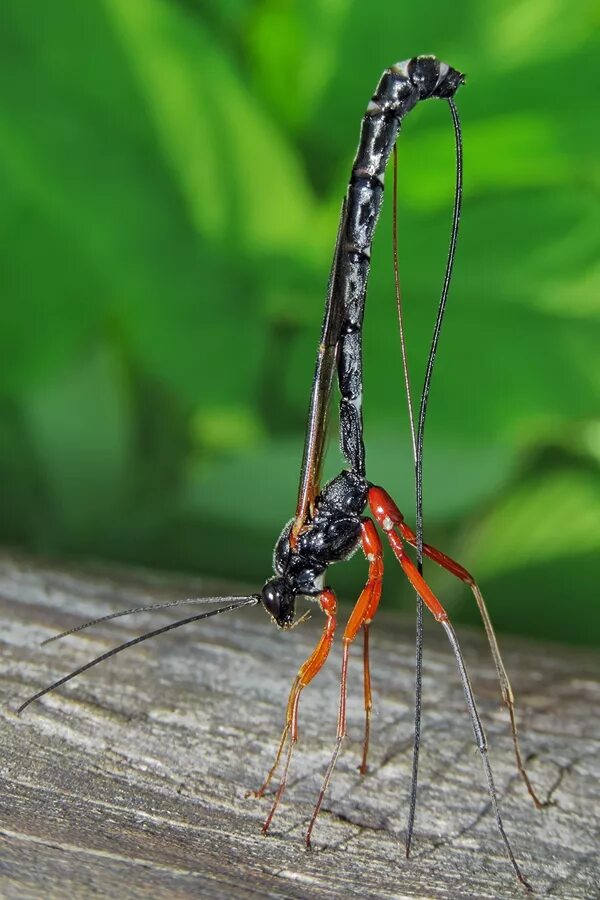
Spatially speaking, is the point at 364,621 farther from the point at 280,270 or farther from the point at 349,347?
the point at 280,270

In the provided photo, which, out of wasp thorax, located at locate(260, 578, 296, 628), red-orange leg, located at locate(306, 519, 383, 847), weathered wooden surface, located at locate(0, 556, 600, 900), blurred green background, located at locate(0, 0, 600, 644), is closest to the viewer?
weathered wooden surface, located at locate(0, 556, 600, 900)

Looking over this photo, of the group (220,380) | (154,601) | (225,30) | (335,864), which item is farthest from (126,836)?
(225,30)

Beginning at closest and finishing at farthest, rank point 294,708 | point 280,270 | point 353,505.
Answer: point 294,708 → point 353,505 → point 280,270

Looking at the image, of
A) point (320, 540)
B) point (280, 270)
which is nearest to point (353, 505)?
point (320, 540)

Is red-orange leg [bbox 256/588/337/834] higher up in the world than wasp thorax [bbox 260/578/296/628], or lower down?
lower down

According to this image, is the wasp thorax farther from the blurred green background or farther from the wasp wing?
the blurred green background

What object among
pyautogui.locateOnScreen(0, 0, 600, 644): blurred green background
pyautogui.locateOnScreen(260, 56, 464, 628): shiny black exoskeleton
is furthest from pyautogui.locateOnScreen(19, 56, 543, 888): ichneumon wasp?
pyautogui.locateOnScreen(0, 0, 600, 644): blurred green background

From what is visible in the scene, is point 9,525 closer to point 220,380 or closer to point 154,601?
point 220,380
